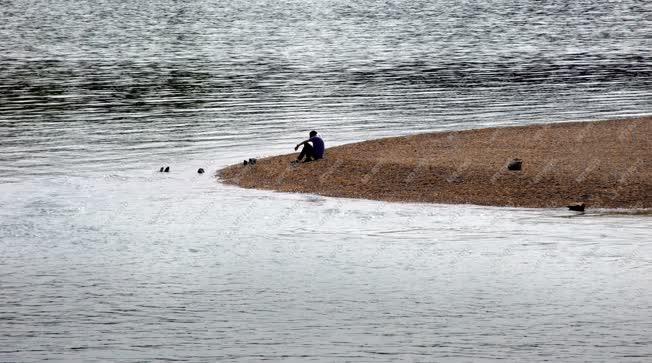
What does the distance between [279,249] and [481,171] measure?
34.1ft

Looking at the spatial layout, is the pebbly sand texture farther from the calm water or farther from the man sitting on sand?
the calm water

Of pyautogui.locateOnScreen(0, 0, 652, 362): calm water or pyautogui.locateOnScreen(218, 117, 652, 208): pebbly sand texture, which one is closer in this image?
pyautogui.locateOnScreen(0, 0, 652, 362): calm water

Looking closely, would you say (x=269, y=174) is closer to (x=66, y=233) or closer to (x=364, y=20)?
(x=66, y=233)

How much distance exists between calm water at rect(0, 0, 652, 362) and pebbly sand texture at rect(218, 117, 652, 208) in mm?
1357

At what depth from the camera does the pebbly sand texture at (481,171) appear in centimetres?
3588

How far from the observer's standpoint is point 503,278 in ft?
90.0

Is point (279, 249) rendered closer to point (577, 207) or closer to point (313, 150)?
point (577, 207)

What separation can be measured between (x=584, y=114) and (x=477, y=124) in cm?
677

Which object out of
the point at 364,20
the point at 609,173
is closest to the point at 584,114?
the point at 609,173

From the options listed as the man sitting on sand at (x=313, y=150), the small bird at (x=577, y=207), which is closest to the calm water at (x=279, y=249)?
the small bird at (x=577, y=207)

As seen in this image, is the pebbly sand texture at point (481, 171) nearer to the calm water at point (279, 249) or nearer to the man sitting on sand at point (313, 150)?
the man sitting on sand at point (313, 150)

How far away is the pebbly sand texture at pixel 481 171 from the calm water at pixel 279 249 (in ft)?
4.45

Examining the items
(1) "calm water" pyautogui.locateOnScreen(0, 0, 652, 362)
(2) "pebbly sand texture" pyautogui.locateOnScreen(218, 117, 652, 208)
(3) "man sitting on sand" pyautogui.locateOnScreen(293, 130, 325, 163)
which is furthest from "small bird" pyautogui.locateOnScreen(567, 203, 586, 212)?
(3) "man sitting on sand" pyautogui.locateOnScreen(293, 130, 325, 163)

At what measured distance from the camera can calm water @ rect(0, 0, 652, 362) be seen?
75.5ft
